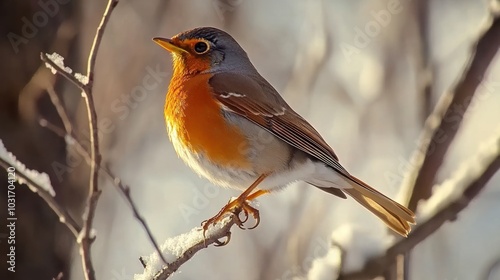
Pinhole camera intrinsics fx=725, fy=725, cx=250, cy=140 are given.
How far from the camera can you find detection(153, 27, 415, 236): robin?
339cm

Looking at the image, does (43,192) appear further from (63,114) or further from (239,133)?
(239,133)

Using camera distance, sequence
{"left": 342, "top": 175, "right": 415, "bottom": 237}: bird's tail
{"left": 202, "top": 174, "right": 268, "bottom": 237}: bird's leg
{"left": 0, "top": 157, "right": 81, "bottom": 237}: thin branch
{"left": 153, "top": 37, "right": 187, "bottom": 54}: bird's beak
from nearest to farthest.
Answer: {"left": 0, "top": 157, "right": 81, "bottom": 237}: thin branch < {"left": 202, "top": 174, "right": 268, "bottom": 237}: bird's leg < {"left": 342, "top": 175, "right": 415, "bottom": 237}: bird's tail < {"left": 153, "top": 37, "right": 187, "bottom": 54}: bird's beak

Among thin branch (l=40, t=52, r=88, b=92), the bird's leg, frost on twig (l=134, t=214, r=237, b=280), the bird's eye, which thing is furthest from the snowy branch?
the bird's eye

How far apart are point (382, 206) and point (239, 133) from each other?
0.85m

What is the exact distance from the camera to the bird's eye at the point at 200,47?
3.78 meters

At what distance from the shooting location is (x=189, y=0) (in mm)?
6270

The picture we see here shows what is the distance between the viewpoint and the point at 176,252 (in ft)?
9.08

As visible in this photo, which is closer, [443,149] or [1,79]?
[443,149]

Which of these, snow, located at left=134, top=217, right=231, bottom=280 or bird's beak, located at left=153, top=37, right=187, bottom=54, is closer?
snow, located at left=134, top=217, right=231, bottom=280

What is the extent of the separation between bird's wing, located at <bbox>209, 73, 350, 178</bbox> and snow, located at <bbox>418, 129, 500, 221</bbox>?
1070 mm

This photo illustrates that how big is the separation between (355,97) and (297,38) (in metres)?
0.82

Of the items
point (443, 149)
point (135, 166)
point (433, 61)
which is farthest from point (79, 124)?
point (443, 149)

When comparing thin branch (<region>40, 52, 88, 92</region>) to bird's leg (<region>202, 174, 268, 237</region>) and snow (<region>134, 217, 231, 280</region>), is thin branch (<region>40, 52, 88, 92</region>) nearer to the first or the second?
snow (<region>134, 217, 231, 280</region>)

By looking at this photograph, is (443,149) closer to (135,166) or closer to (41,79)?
(41,79)
